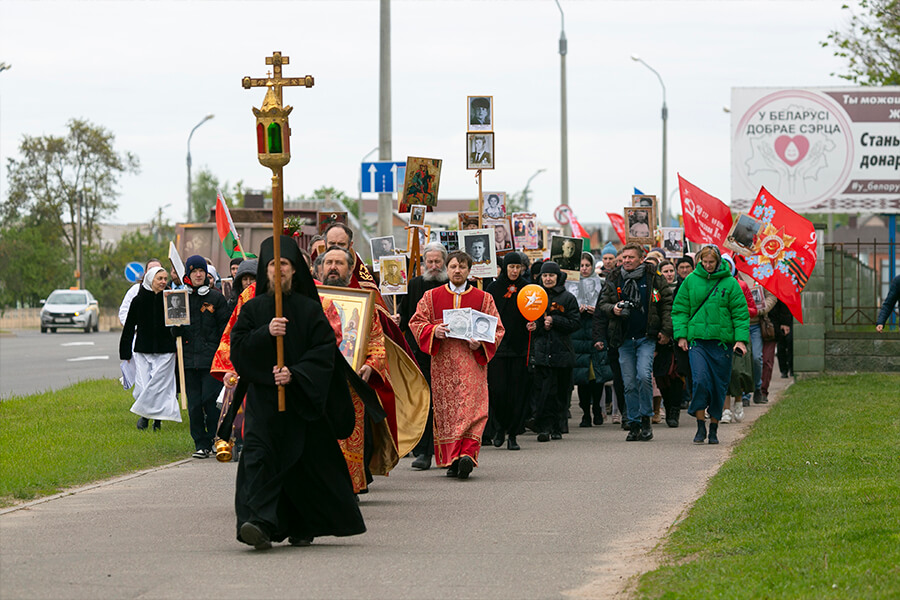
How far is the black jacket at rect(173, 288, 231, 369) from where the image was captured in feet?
46.8

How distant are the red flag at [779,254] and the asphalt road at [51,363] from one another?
11.0 meters

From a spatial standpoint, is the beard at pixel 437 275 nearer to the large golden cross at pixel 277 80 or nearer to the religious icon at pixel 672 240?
the large golden cross at pixel 277 80

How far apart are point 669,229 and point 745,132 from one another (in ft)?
19.3

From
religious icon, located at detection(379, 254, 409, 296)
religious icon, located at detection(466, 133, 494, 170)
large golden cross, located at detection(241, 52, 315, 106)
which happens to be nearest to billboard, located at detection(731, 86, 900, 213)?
religious icon, located at detection(466, 133, 494, 170)

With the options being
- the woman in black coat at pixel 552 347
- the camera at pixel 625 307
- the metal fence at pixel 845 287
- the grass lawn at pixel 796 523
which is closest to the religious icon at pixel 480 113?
the woman in black coat at pixel 552 347

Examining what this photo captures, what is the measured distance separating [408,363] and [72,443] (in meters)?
4.66

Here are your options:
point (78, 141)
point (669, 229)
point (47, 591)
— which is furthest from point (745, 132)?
point (78, 141)

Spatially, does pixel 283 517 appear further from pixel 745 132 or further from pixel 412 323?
pixel 745 132

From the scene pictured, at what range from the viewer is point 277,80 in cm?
873

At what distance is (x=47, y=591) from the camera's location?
7027mm

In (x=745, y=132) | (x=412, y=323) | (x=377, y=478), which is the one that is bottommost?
(x=377, y=478)

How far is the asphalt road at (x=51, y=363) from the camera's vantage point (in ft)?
79.9

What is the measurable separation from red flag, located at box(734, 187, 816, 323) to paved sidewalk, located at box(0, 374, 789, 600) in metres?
5.99

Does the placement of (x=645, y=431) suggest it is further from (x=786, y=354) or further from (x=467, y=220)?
(x=786, y=354)
